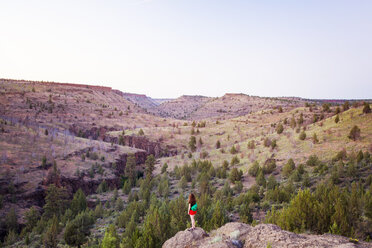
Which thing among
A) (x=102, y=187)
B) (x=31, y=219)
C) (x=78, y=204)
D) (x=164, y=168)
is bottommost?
(x=31, y=219)

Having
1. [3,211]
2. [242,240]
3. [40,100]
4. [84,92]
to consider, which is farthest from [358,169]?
[84,92]

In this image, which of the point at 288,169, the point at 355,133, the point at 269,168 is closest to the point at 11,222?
the point at 269,168

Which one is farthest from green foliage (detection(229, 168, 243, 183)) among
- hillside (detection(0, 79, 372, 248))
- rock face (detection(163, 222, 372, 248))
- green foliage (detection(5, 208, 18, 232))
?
green foliage (detection(5, 208, 18, 232))

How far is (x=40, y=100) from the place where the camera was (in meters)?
78.9

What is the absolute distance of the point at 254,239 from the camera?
24.0 ft

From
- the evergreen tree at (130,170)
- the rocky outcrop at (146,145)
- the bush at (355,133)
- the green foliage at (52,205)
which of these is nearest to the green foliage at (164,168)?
the evergreen tree at (130,170)

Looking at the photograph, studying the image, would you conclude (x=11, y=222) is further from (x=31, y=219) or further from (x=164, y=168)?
(x=164, y=168)

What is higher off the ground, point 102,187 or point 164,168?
point 164,168

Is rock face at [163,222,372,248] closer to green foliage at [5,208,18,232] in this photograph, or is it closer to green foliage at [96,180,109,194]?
green foliage at [5,208,18,232]

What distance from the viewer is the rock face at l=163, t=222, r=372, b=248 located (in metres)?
6.62

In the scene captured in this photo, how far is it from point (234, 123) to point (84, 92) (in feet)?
265

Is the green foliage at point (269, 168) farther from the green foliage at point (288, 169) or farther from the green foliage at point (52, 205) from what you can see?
the green foliage at point (52, 205)

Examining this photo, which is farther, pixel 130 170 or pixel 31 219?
pixel 130 170

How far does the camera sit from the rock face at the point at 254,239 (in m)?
6.62
